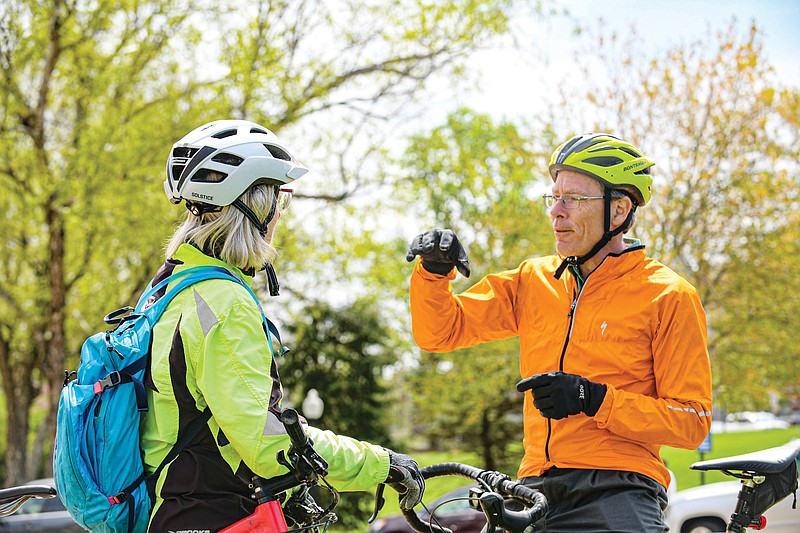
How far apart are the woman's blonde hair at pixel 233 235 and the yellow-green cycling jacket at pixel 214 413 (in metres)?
0.20

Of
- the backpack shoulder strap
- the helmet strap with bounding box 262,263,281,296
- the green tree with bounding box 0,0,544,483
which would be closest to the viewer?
the backpack shoulder strap

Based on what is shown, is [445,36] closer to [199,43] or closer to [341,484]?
[199,43]

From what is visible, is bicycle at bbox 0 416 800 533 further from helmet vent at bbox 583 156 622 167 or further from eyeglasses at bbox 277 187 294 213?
helmet vent at bbox 583 156 622 167

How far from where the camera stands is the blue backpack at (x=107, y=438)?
8.01 feet

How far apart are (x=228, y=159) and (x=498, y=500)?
1.48 m

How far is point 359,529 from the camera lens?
2166 centimetres

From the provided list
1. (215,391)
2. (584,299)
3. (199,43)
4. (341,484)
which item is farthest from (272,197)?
(199,43)

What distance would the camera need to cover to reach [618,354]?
3.09m

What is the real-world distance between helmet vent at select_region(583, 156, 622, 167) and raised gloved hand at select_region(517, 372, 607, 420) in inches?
35.4

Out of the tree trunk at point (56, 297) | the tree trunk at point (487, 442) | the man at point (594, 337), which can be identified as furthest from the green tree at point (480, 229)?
the man at point (594, 337)

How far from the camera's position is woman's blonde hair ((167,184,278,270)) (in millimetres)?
2777

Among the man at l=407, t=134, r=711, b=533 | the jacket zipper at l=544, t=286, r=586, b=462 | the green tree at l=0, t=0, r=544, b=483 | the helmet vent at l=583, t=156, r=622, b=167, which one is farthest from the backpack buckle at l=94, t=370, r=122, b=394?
the green tree at l=0, t=0, r=544, b=483

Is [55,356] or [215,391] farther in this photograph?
[55,356]

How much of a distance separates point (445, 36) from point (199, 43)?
3.98m
